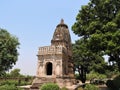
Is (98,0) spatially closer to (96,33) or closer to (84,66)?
(96,33)

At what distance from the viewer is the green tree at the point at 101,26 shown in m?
18.0

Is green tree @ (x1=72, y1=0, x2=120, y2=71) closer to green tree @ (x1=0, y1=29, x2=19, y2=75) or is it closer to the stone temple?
the stone temple

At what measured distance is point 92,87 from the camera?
68.9 feet

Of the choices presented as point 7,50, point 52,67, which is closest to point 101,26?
point 52,67

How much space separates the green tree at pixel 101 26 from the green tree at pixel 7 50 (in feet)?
40.2

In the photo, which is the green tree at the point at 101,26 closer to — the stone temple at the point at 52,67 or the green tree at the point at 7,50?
the stone temple at the point at 52,67

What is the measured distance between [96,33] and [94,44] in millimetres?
903

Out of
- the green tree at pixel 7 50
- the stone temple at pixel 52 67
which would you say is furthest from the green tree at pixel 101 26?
the green tree at pixel 7 50

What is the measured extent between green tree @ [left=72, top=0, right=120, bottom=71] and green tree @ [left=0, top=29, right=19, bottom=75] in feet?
40.2

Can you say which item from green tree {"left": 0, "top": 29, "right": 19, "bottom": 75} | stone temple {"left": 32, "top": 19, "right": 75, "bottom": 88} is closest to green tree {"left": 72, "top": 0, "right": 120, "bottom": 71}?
stone temple {"left": 32, "top": 19, "right": 75, "bottom": 88}

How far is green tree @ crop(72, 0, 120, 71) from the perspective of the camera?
18.0 meters

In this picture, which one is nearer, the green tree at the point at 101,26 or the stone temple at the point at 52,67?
the green tree at the point at 101,26

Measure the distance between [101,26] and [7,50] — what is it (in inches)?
602

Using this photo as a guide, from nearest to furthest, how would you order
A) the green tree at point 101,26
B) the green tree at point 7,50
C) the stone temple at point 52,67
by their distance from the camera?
the green tree at point 101,26, the stone temple at point 52,67, the green tree at point 7,50
